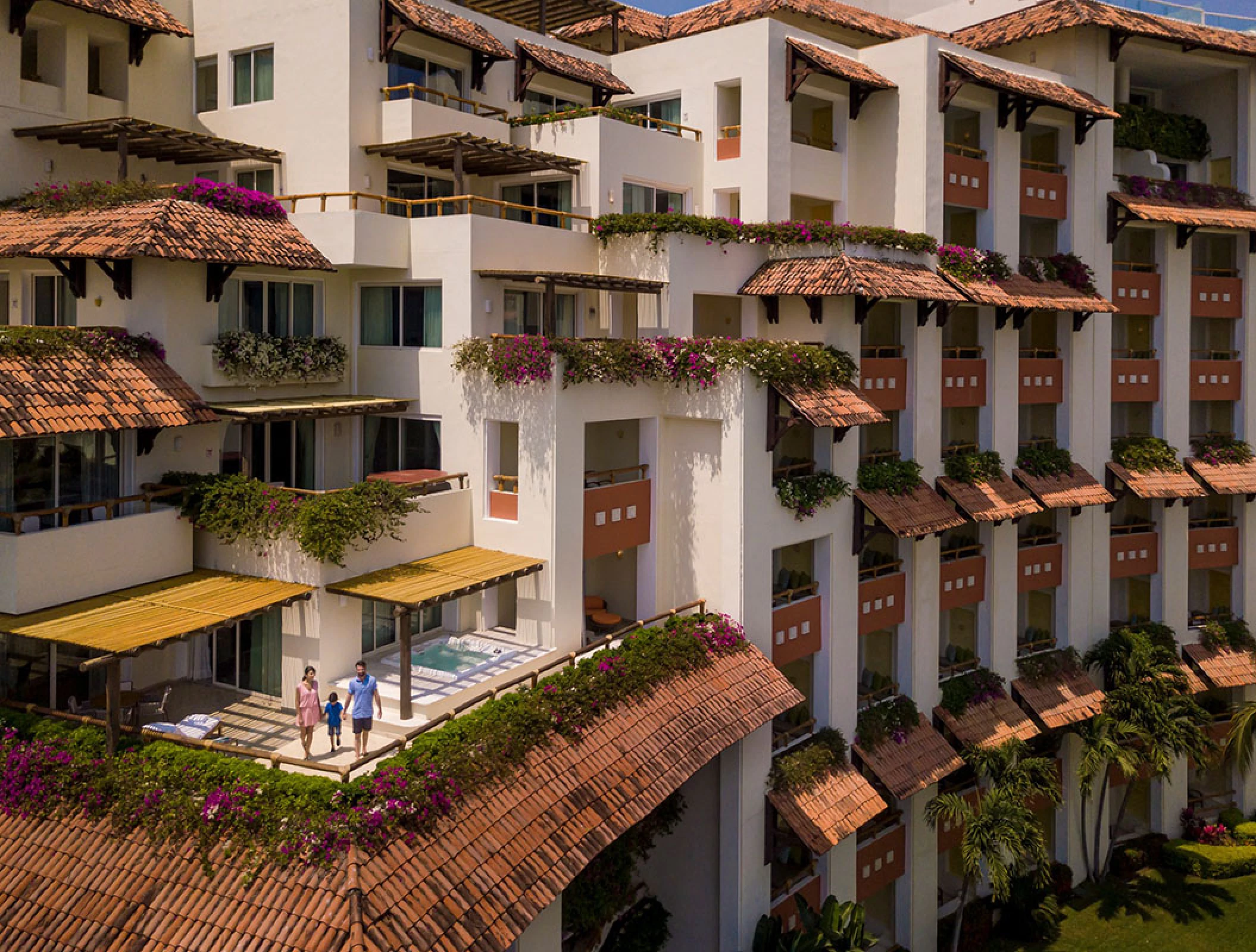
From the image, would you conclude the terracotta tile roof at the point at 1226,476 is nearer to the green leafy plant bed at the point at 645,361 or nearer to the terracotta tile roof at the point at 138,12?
the green leafy plant bed at the point at 645,361

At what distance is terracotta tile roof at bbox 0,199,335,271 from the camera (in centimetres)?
2566

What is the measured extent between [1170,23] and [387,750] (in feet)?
130

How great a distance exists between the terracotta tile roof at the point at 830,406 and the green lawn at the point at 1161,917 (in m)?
17.5

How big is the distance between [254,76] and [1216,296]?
117 feet

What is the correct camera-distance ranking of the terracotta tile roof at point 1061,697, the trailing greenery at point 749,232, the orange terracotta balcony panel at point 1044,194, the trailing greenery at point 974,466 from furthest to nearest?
the orange terracotta balcony panel at point 1044,194 → the terracotta tile roof at point 1061,697 → the trailing greenery at point 974,466 → the trailing greenery at point 749,232

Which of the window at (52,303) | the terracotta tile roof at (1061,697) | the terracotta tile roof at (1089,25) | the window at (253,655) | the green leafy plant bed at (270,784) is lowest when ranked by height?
the terracotta tile roof at (1061,697)

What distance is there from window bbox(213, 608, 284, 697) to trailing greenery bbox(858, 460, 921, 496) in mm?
16457

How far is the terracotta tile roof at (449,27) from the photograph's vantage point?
3303 centimetres

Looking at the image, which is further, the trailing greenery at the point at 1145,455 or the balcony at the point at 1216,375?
the balcony at the point at 1216,375

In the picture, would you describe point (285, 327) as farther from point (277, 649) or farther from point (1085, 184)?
point (1085, 184)

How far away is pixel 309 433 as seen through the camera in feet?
102

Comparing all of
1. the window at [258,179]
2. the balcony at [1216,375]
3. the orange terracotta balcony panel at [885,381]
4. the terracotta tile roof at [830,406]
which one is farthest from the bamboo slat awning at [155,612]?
the balcony at [1216,375]

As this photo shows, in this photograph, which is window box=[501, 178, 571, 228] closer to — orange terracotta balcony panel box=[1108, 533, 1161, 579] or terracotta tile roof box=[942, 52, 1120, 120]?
terracotta tile roof box=[942, 52, 1120, 120]

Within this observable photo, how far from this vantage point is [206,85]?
35781 mm
